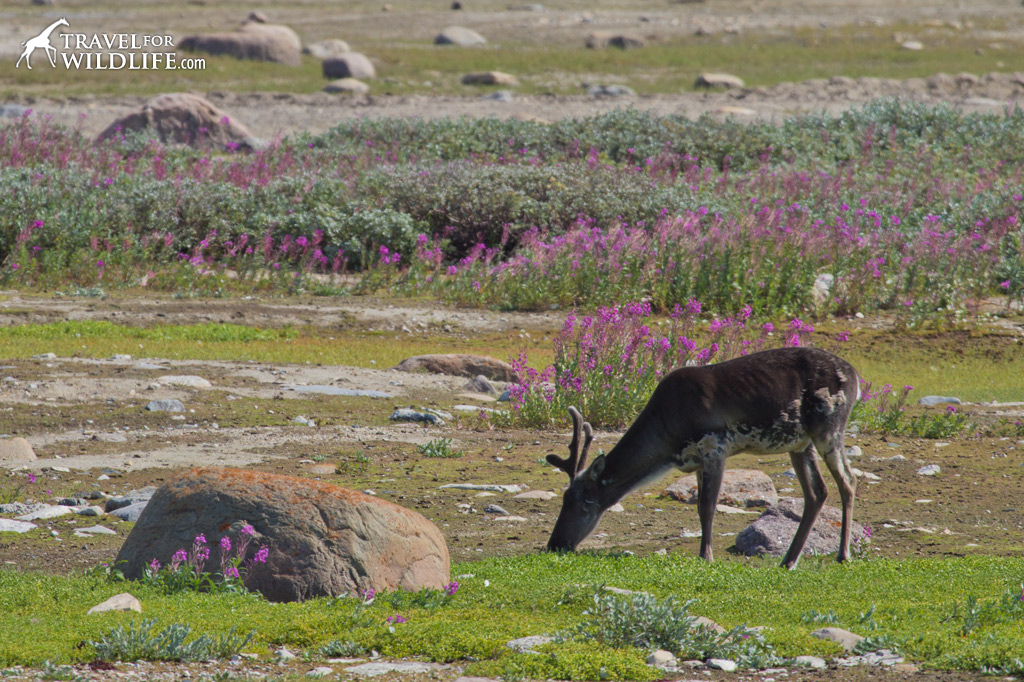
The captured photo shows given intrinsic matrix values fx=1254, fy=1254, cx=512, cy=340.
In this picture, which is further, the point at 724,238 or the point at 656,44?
the point at 656,44

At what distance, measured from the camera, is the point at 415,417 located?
46.7ft

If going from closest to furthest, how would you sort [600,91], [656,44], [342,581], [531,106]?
1. [342,581]
2. [531,106]
3. [600,91]
4. [656,44]

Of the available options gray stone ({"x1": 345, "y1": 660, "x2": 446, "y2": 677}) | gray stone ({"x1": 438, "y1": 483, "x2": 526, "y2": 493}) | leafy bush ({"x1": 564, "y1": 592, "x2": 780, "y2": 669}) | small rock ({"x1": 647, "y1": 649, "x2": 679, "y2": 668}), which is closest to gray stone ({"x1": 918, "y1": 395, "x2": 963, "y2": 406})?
gray stone ({"x1": 438, "y1": 483, "x2": 526, "y2": 493})

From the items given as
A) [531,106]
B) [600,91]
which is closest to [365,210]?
[531,106]

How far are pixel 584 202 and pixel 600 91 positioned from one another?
2771 centimetres

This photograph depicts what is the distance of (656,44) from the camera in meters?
70.7

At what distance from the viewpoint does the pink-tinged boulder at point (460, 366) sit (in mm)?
16469

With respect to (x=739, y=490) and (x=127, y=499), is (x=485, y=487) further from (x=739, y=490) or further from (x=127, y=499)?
(x=127, y=499)

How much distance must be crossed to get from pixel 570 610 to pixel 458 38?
64927 mm

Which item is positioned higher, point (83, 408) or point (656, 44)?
point (656, 44)

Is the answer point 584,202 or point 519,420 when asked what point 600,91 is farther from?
point 519,420

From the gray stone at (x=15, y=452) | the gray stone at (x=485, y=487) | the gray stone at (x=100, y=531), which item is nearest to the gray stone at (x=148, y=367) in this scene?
the gray stone at (x=15, y=452)

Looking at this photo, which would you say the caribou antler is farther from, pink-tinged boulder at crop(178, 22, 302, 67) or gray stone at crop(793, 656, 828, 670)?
pink-tinged boulder at crop(178, 22, 302, 67)

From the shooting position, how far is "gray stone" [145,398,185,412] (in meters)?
13.8
